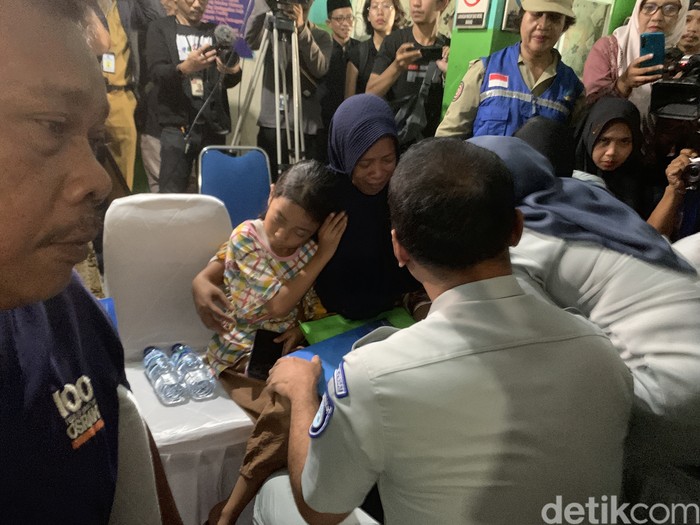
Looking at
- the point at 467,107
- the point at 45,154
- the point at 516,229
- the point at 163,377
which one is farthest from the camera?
the point at 467,107

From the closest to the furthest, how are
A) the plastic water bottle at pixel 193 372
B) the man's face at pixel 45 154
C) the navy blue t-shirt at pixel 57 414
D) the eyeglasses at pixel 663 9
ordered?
the man's face at pixel 45 154 → the navy blue t-shirt at pixel 57 414 → the plastic water bottle at pixel 193 372 → the eyeglasses at pixel 663 9

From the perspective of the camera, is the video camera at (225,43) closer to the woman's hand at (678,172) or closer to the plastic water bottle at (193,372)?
the plastic water bottle at (193,372)

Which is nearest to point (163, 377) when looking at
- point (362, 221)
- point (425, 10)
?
point (362, 221)

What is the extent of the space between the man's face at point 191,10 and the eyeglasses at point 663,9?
2.30 m

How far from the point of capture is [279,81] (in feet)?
9.26

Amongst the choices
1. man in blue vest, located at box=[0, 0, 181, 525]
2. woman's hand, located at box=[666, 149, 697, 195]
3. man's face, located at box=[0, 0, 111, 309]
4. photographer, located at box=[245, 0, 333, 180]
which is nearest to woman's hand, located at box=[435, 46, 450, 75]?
photographer, located at box=[245, 0, 333, 180]

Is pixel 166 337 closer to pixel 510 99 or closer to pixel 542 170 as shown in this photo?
pixel 542 170

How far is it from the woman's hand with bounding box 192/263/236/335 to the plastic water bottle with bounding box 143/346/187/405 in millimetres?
167

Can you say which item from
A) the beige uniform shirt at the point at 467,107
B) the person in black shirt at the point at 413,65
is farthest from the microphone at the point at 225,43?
the beige uniform shirt at the point at 467,107

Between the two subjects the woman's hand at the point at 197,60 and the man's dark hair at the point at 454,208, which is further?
the woman's hand at the point at 197,60

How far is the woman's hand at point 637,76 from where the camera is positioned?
87.1 inches

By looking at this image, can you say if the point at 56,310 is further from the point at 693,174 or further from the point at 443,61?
the point at 443,61

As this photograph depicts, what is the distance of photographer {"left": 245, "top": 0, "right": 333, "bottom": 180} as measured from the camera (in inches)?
109

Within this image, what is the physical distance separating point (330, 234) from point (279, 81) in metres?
1.66
